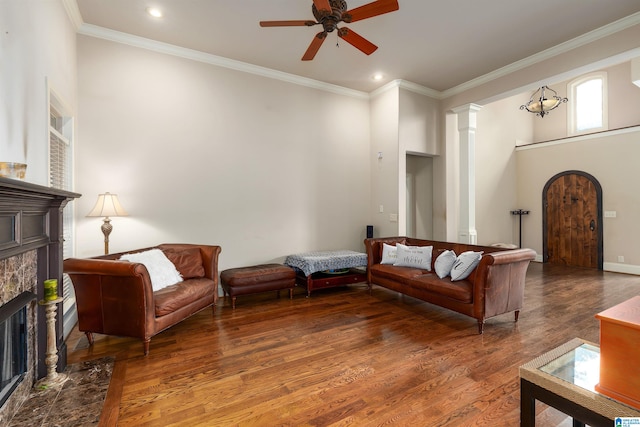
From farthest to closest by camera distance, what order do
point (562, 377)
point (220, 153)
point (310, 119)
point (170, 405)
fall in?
point (310, 119) < point (220, 153) < point (170, 405) < point (562, 377)

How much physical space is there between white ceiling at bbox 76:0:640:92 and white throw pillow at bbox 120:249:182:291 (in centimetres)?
264

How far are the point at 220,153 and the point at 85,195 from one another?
1681 millimetres

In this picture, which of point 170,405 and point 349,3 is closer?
point 170,405

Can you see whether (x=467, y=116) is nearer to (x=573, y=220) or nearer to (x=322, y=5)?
(x=573, y=220)

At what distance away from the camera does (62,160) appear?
331cm

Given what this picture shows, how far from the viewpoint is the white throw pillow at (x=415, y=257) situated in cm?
405

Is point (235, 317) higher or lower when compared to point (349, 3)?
lower

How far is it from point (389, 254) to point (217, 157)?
112 inches

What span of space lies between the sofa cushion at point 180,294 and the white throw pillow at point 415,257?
2488 millimetres

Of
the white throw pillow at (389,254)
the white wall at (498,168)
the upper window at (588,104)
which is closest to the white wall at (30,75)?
the white throw pillow at (389,254)

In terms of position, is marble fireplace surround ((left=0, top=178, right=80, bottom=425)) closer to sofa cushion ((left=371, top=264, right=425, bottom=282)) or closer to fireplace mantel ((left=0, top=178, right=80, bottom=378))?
fireplace mantel ((left=0, top=178, right=80, bottom=378))

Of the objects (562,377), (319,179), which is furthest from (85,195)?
(562,377)

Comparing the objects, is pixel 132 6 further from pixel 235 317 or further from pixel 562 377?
pixel 562 377

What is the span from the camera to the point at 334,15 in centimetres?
267
